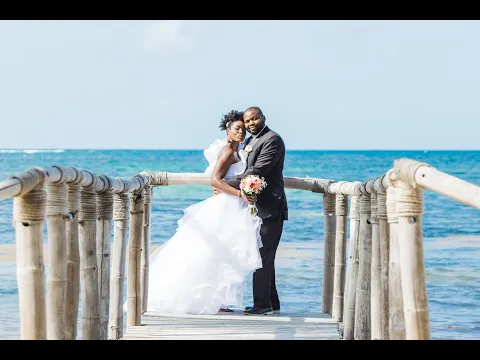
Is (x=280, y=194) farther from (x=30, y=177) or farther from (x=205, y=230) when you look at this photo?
(x=30, y=177)

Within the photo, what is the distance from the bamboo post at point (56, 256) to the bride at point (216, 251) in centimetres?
337

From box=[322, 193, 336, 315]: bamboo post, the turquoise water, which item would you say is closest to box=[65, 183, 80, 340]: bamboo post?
box=[322, 193, 336, 315]: bamboo post

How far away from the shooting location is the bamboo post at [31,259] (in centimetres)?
375

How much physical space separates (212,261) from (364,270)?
215 cm

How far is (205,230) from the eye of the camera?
7.68 metres

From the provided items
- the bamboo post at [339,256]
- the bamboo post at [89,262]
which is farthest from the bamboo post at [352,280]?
the bamboo post at [89,262]

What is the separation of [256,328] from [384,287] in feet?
7.15

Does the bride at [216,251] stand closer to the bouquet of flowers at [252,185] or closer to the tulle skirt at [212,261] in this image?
the tulle skirt at [212,261]

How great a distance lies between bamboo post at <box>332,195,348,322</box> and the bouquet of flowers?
2.23ft

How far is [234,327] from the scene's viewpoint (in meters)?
6.90

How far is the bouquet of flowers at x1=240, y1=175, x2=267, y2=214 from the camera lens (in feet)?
24.1

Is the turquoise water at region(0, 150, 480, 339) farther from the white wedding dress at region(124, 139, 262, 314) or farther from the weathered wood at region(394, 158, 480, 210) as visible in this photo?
the weathered wood at region(394, 158, 480, 210)

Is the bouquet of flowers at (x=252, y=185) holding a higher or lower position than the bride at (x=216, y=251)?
higher
